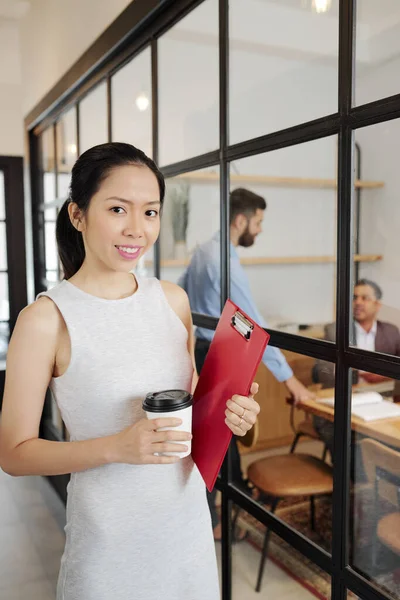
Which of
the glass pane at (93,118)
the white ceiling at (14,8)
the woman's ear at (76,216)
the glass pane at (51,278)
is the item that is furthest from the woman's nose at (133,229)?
the white ceiling at (14,8)

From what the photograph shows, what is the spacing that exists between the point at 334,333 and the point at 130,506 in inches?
21.5

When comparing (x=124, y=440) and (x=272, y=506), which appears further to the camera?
(x=272, y=506)

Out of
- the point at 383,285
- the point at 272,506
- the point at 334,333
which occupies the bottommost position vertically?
the point at 272,506

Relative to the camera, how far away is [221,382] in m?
1.04

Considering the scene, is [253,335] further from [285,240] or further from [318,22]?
[318,22]

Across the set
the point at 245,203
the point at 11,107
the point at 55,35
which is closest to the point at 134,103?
the point at 245,203

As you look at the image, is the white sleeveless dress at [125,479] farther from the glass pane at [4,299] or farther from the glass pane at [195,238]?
the glass pane at [4,299]

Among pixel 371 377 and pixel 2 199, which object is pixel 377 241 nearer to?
pixel 371 377

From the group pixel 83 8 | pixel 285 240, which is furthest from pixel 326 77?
pixel 83 8

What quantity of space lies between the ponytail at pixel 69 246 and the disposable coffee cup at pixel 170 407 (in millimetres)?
389

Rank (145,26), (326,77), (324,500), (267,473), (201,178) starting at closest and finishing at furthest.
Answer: (326,77), (324,500), (267,473), (201,178), (145,26)

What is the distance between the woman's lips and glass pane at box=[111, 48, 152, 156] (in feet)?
3.61

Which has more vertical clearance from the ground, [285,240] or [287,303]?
[285,240]

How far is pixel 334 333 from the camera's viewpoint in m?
1.19
